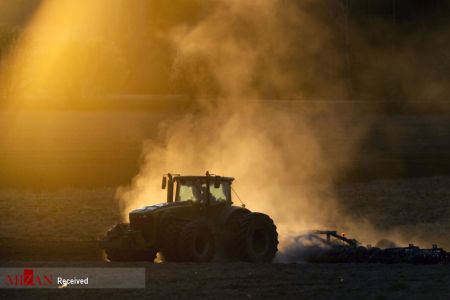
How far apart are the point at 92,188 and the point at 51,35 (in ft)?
198

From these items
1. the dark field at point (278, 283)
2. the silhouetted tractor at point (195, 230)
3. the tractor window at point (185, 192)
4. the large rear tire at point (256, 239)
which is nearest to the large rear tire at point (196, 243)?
the silhouetted tractor at point (195, 230)

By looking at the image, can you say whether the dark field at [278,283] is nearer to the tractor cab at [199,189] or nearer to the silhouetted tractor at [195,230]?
the silhouetted tractor at [195,230]

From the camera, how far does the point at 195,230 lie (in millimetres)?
21797

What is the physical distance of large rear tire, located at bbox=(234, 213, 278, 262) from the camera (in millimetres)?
22688

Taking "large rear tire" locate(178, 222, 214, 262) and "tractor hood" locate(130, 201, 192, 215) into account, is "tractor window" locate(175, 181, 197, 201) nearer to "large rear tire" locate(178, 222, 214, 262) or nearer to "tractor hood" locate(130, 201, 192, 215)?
"tractor hood" locate(130, 201, 192, 215)

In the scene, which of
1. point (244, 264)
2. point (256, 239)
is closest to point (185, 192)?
point (256, 239)

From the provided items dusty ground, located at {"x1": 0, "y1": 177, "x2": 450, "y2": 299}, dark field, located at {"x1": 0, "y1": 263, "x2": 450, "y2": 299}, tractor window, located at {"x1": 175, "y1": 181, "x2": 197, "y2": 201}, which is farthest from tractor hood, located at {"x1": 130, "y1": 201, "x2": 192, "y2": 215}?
dark field, located at {"x1": 0, "y1": 263, "x2": 450, "y2": 299}

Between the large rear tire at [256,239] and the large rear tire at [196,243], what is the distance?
0.86m

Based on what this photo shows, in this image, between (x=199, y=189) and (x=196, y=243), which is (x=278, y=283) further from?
(x=199, y=189)

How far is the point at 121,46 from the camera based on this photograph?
8981 centimetres

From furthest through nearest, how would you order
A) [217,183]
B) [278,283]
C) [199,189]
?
[199,189], [217,183], [278,283]

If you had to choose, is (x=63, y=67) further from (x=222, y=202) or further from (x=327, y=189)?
(x=222, y=202)

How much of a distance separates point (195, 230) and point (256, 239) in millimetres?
2093

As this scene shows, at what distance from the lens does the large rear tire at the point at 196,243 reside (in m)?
21.6
